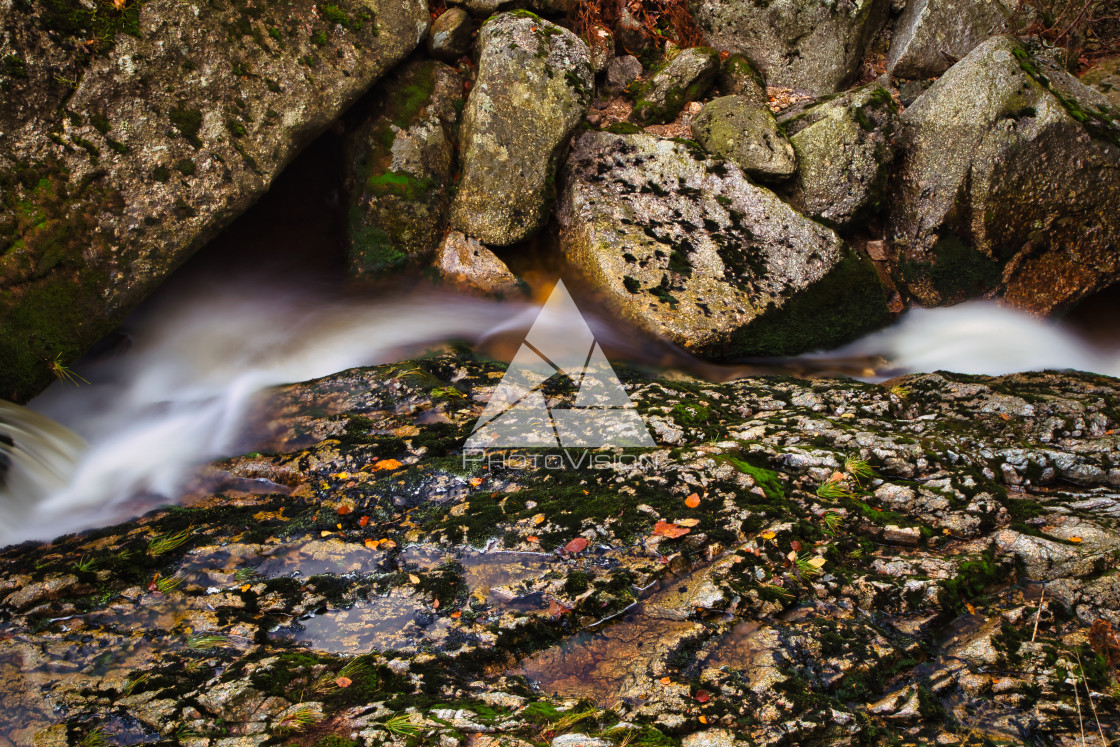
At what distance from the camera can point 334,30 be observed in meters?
6.20

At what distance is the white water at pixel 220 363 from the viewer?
4438mm

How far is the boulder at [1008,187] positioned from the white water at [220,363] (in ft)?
1.69

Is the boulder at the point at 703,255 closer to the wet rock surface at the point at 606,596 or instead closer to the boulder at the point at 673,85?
the boulder at the point at 673,85

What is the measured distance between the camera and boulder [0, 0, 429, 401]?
4.62 meters

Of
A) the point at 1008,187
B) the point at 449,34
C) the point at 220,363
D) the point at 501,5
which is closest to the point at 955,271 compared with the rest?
the point at 1008,187

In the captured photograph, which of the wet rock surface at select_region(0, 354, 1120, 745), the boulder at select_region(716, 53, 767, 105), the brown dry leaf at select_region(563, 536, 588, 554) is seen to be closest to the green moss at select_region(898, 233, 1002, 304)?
the boulder at select_region(716, 53, 767, 105)

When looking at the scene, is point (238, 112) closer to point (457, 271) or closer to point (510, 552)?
point (457, 271)

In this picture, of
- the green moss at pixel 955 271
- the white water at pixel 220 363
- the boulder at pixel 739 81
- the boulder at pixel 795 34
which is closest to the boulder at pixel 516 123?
Result: the white water at pixel 220 363

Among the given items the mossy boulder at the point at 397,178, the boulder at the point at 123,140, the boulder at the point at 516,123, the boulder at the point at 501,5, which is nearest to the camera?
the boulder at the point at 123,140

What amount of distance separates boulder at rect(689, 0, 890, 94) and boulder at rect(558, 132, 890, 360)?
303 cm

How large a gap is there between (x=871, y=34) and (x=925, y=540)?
9.16m

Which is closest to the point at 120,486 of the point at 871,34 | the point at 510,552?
the point at 510,552

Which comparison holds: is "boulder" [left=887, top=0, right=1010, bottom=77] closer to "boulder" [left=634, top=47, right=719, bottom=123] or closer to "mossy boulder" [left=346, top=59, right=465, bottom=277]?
"boulder" [left=634, top=47, right=719, bottom=123]

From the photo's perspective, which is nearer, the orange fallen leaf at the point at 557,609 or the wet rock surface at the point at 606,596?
the wet rock surface at the point at 606,596
